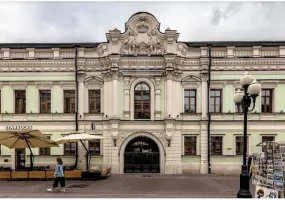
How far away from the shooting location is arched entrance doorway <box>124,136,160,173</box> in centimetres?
2391

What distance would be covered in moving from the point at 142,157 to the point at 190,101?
5.71 metres

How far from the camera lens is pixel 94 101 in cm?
2475

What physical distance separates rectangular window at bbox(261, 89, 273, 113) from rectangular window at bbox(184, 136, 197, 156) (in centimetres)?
587

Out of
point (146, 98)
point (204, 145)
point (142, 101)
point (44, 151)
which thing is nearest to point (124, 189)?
point (142, 101)

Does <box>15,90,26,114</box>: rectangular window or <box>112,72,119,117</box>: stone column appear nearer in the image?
<box>112,72,119,117</box>: stone column

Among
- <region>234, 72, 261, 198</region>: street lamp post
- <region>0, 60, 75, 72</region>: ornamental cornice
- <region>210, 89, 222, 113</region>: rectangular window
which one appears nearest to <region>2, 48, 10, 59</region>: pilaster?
<region>0, 60, 75, 72</region>: ornamental cornice

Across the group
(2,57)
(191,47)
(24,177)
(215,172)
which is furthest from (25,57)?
(215,172)

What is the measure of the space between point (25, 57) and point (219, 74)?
A: 15.3 m

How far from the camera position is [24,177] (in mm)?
19406

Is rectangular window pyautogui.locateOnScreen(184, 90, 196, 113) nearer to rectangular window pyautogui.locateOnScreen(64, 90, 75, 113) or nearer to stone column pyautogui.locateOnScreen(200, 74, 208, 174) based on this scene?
stone column pyautogui.locateOnScreen(200, 74, 208, 174)

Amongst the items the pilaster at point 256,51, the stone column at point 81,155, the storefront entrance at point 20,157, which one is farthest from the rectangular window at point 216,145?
the storefront entrance at point 20,157

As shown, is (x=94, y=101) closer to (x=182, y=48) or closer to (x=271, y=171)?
(x=182, y=48)

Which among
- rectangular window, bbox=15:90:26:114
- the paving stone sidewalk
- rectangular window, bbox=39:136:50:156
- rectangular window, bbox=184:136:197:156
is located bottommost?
the paving stone sidewalk

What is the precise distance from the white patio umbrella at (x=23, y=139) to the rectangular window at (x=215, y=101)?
39.9ft
